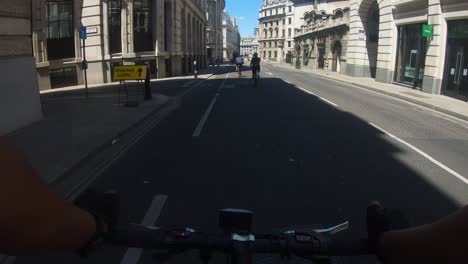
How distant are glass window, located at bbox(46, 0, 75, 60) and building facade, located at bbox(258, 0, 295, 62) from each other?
108406 millimetres

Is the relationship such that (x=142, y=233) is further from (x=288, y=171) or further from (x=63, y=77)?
(x=63, y=77)

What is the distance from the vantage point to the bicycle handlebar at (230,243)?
1562 millimetres

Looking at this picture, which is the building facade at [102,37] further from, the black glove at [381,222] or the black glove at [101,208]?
the black glove at [381,222]

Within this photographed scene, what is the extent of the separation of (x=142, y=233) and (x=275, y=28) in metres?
151

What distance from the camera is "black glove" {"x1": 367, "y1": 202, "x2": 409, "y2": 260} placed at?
1519 millimetres

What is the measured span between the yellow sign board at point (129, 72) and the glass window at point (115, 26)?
1222 centimetres

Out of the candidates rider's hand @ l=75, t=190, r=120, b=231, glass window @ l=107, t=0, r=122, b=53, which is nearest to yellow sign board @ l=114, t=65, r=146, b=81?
glass window @ l=107, t=0, r=122, b=53

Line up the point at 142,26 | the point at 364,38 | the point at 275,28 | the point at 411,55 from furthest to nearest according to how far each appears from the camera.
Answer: the point at 275,28 → the point at 364,38 → the point at 142,26 → the point at 411,55

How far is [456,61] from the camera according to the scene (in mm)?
20438

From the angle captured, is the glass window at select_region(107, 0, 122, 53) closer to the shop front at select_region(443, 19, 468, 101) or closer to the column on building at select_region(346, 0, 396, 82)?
the shop front at select_region(443, 19, 468, 101)

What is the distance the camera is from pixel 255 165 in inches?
284

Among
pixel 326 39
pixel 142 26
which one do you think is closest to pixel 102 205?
pixel 142 26

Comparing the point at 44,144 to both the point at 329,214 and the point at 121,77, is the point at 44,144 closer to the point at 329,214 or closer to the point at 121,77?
the point at 329,214

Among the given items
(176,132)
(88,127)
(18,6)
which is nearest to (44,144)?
(88,127)
